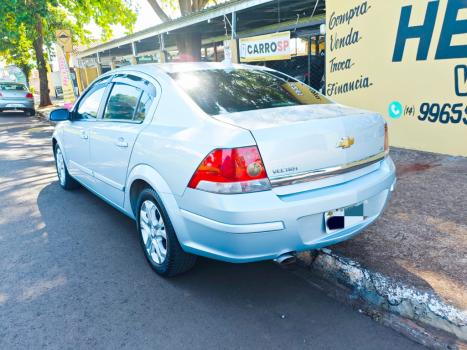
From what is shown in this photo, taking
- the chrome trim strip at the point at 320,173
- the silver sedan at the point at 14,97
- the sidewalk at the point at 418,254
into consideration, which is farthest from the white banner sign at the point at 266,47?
the silver sedan at the point at 14,97

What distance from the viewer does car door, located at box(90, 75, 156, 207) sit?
10.2 feet

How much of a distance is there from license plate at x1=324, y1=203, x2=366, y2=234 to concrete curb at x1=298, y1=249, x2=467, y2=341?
0.42 metres

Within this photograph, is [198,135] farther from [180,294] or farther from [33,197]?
[33,197]

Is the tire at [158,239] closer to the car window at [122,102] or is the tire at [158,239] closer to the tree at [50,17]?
the car window at [122,102]

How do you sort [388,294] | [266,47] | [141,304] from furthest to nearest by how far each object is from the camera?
[266,47], [141,304], [388,294]

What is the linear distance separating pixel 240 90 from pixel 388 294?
1809 millimetres

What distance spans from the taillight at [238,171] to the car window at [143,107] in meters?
1.03

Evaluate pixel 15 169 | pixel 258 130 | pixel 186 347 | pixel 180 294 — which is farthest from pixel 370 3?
pixel 15 169

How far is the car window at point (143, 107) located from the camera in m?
3.04

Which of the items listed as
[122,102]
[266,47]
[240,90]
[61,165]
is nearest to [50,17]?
[266,47]

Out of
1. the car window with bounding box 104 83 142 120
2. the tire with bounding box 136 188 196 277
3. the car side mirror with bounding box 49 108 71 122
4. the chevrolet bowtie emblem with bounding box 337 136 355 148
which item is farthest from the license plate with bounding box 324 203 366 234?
the car side mirror with bounding box 49 108 71 122

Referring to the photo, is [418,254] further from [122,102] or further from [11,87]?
[11,87]

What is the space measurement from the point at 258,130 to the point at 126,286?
1.59m

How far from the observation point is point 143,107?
310 cm
